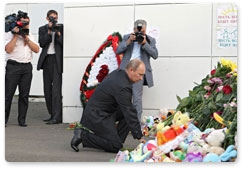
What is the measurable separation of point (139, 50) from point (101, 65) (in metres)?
0.64

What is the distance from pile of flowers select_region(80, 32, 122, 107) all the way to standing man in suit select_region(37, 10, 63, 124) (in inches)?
14.7

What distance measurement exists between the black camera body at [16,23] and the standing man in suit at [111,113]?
102 cm

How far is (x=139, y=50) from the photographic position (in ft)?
21.2

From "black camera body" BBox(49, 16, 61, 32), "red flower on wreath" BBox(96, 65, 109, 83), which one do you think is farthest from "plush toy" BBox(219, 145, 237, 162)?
"black camera body" BBox(49, 16, 61, 32)

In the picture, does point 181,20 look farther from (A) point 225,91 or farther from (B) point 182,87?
(A) point 225,91

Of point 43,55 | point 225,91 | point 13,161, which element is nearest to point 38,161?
point 13,161

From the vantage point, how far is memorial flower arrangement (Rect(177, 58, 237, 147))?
17.2 ft

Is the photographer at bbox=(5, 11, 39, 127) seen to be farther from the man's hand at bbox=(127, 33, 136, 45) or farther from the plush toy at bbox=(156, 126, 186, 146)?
the plush toy at bbox=(156, 126, 186, 146)

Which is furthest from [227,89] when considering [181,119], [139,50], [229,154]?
[139,50]

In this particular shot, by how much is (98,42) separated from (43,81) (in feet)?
2.87

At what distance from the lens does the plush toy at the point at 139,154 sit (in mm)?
5215

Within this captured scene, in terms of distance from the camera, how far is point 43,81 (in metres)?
7.42

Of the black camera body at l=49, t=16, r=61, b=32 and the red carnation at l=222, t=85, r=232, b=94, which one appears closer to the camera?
the red carnation at l=222, t=85, r=232, b=94

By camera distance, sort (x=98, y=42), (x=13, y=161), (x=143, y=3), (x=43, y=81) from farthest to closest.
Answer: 1. (x=43, y=81)
2. (x=98, y=42)
3. (x=143, y=3)
4. (x=13, y=161)
